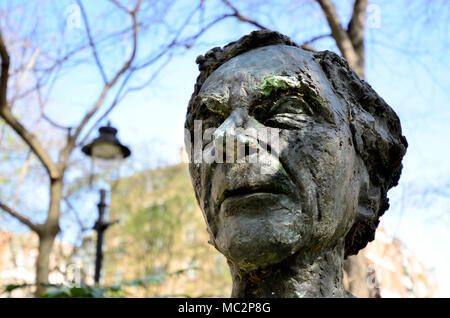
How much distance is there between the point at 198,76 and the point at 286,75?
791mm

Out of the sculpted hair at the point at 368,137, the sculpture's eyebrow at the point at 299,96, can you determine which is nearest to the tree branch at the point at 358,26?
the sculpted hair at the point at 368,137

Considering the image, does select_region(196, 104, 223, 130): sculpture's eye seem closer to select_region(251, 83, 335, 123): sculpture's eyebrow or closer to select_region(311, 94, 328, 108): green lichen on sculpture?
select_region(251, 83, 335, 123): sculpture's eyebrow

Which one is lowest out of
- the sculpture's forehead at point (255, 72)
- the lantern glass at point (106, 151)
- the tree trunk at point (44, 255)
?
the sculpture's forehead at point (255, 72)

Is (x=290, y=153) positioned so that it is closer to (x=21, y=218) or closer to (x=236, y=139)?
(x=236, y=139)

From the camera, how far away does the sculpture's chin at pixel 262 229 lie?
2.51m

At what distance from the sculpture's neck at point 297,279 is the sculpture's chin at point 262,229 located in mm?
108

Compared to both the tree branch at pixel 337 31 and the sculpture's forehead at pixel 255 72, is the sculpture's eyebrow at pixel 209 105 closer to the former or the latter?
the sculpture's forehead at pixel 255 72

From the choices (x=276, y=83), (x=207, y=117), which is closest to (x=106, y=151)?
(x=207, y=117)

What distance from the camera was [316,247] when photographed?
2703mm

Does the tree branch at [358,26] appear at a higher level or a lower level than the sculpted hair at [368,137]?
higher
